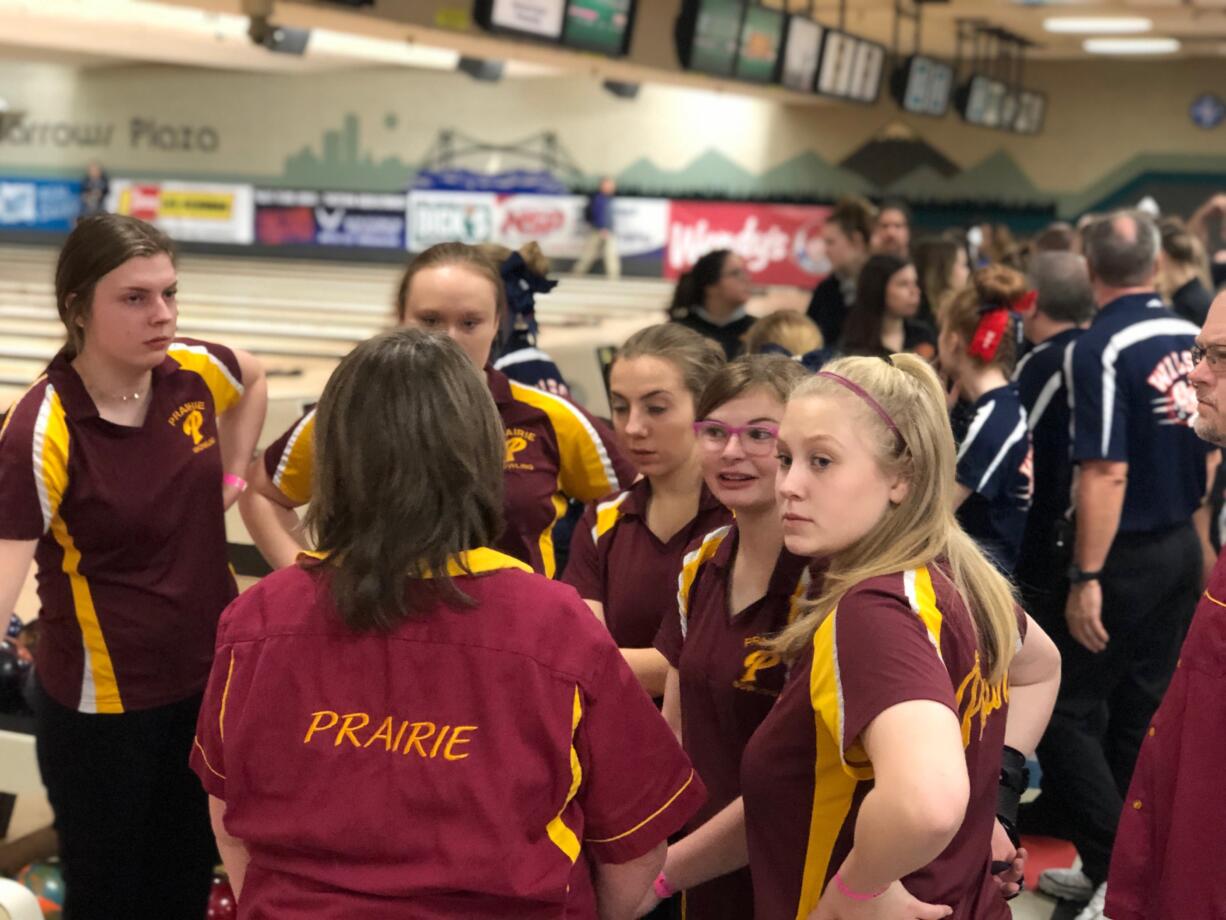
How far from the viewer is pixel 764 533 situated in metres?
1.88

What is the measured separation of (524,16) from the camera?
20.1ft

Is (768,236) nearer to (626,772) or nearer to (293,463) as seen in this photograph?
(293,463)

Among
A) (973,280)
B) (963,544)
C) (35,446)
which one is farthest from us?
(973,280)

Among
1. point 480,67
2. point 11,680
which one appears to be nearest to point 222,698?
point 11,680

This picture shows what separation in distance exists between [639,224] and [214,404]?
1099 cm

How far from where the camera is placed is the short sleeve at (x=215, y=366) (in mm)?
2510

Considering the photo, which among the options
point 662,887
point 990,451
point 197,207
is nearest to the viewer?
point 662,887

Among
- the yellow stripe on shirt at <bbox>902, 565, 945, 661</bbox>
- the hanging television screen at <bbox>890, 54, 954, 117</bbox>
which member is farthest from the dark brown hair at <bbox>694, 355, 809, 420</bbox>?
the hanging television screen at <bbox>890, 54, 954, 117</bbox>

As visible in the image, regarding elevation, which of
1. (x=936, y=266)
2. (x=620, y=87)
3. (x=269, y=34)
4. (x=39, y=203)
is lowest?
(x=39, y=203)

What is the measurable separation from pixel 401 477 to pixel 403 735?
0.82 ft

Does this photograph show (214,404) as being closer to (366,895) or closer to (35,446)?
(35,446)

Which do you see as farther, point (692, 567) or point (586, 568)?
point (586, 568)

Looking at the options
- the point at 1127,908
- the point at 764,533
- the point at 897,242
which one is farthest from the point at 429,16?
the point at 1127,908

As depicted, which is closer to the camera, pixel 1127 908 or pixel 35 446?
pixel 1127 908
